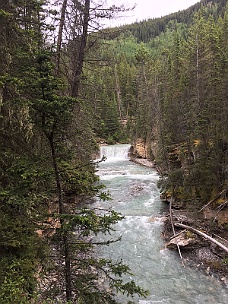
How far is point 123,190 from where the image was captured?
2070cm

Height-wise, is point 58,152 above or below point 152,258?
above

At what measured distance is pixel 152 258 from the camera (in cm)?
1101

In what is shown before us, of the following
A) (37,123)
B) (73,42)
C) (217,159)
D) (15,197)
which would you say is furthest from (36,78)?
(217,159)

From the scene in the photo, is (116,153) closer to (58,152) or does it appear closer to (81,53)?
(81,53)

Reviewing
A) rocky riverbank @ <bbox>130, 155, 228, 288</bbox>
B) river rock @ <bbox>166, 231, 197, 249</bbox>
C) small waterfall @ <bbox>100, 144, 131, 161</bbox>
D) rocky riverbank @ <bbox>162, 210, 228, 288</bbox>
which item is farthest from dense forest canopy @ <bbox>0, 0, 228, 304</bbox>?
small waterfall @ <bbox>100, 144, 131, 161</bbox>

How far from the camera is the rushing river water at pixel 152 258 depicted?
864 cm

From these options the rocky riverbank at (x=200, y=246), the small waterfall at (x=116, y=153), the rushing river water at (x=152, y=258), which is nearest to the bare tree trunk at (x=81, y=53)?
the rushing river water at (x=152, y=258)

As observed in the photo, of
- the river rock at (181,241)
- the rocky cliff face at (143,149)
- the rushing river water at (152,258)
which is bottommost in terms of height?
the rushing river water at (152,258)

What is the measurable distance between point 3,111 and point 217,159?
9.95 metres

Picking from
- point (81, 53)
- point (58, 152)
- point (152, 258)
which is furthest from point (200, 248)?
point (81, 53)

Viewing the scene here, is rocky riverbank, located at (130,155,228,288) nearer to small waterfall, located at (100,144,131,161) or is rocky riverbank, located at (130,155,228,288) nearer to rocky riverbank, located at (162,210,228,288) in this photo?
rocky riverbank, located at (162,210,228,288)

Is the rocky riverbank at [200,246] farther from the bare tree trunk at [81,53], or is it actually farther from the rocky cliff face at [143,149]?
the rocky cliff face at [143,149]

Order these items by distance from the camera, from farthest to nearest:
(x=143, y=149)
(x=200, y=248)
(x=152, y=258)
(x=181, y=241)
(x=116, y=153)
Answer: (x=116, y=153) < (x=143, y=149) < (x=181, y=241) < (x=200, y=248) < (x=152, y=258)

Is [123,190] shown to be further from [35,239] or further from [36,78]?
[36,78]
